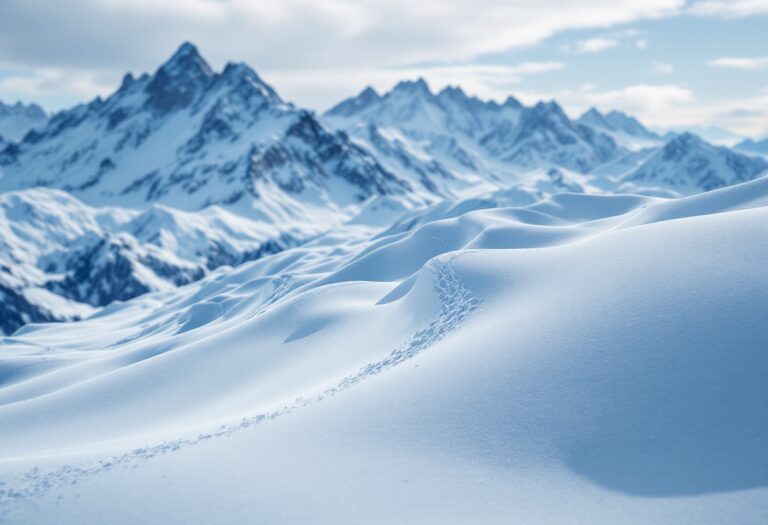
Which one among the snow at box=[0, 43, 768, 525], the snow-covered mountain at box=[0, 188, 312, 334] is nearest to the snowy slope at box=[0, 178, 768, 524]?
the snow at box=[0, 43, 768, 525]

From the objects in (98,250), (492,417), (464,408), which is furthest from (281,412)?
(98,250)

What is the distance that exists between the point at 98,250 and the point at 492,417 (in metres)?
144

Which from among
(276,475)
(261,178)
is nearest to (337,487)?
(276,475)

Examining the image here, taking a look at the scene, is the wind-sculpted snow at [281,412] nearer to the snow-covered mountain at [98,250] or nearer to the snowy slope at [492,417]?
the snowy slope at [492,417]

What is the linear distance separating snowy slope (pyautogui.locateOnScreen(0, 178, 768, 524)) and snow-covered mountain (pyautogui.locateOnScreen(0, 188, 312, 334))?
118601 millimetres

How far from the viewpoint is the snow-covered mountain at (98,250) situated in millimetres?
127375

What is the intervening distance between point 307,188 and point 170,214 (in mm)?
55570

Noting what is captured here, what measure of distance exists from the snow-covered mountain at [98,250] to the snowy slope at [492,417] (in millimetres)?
118601

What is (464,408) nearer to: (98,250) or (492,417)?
(492,417)

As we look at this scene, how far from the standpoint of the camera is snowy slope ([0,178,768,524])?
371 inches

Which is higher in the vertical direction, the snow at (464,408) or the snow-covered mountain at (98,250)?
the snow-covered mountain at (98,250)

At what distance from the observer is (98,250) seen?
138125 millimetres

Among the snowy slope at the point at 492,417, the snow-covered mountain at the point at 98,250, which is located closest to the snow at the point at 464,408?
the snowy slope at the point at 492,417

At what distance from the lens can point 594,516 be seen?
8828 mm
